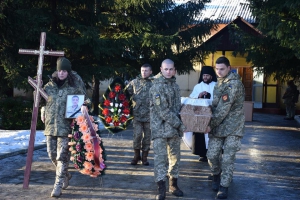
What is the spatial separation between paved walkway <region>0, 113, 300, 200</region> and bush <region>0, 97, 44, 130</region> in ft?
13.4

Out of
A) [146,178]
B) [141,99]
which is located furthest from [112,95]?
[146,178]

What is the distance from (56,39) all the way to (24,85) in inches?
67.8

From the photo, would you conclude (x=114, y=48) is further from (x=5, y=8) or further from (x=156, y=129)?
(x=156, y=129)

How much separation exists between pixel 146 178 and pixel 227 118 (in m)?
2.06

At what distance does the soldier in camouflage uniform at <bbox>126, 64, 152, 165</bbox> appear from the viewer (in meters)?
9.25

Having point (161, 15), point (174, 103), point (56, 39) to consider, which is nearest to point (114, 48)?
point (56, 39)

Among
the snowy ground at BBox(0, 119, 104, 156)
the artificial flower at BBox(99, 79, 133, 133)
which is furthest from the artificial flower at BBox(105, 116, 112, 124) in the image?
the snowy ground at BBox(0, 119, 104, 156)

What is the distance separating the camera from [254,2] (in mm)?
14320

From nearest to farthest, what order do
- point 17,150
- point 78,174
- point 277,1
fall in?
point 78,174 < point 17,150 < point 277,1

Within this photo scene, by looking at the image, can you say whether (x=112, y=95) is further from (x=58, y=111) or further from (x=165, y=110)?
(x=165, y=110)

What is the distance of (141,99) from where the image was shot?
9289 millimetres

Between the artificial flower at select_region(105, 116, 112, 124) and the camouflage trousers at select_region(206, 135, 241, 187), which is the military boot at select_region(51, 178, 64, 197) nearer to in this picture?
the camouflage trousers at select_region(206, 135, 241, 187)

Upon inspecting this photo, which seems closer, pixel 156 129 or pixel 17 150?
pixel 156 129

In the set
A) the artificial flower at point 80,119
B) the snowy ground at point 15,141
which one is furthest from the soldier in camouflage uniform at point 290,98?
the artificial flower at point 80,119
